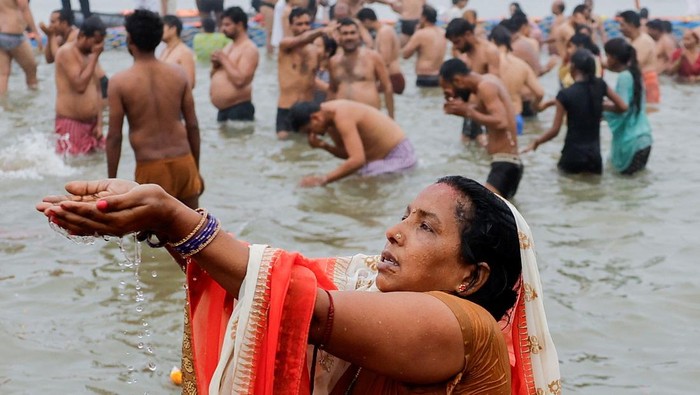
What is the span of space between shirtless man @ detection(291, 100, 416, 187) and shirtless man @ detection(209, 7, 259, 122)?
8.56ft

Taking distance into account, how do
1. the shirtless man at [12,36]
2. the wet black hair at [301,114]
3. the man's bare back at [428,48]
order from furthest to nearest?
the man's bare back at [428,48]
the shirtless man at [12,36]
the wet black hair at [301,114]

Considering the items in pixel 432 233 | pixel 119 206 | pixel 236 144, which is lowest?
pixel 236 144

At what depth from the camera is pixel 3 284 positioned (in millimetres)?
6074

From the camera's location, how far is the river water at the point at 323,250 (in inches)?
196

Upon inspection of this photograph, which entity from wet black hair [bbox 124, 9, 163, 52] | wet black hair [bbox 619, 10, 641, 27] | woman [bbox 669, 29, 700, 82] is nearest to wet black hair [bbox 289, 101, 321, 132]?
wet black hair [bbox 124, 9, 163, 52]

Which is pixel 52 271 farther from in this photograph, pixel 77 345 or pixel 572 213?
pixel 572 213

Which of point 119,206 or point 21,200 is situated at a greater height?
point 119,206

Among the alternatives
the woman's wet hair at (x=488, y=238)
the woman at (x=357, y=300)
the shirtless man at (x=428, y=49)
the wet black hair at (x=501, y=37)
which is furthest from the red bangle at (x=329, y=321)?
the shirtless man at (x=428, y=49)

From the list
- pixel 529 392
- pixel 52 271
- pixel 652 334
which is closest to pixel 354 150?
pixel 52 271

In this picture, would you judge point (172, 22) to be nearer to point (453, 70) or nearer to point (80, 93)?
point (80, 93)

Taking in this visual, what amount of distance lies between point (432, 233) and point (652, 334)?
137 inches

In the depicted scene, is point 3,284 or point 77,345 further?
point 3,284

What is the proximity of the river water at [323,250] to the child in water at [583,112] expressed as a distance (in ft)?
0.71

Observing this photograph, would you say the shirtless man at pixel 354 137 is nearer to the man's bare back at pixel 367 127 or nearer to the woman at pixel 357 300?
the man's bare back at pixel 367 127
